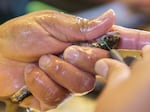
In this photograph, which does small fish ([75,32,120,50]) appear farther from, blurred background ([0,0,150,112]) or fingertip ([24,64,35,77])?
blurred background ([0,0,150,112])

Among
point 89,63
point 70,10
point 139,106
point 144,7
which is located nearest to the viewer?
point 139,106

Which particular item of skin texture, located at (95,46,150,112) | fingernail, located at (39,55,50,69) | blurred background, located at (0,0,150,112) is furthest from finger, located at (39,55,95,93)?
blurred background, located at (0,0,150,112)

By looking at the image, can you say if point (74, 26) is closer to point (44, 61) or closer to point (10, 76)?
point (44, 61)

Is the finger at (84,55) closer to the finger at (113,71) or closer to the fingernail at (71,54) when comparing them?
the fingernail at (71,54)

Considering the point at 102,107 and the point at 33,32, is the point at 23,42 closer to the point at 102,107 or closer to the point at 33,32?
the point at 33,32

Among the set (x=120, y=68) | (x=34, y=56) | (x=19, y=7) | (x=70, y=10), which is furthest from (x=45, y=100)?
(x=70, y=10)

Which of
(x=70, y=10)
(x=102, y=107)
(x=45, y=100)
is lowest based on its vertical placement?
(x=70, y=10)

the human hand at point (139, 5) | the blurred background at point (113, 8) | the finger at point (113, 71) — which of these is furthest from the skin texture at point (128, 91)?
the human hand at point (139, 5)

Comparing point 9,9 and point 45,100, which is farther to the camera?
point 9,9
